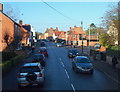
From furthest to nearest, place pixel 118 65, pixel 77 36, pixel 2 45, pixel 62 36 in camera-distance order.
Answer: pixel 62 36, pixel 77 36, pixel 2 45, pixel 118 65

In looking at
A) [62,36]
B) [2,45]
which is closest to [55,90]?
[2,45]

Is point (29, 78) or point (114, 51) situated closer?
point (29, 78)

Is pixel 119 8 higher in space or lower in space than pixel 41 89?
higher

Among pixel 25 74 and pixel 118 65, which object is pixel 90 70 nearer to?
pixel 118 65

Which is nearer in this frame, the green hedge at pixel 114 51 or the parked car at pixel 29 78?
the parked car at pixel 29 78

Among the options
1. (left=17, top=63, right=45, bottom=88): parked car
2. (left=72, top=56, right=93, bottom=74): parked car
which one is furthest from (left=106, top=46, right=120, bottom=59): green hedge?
(left=17, top=63, right=45, bottom=88): parked car

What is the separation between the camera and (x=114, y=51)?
2489 cm

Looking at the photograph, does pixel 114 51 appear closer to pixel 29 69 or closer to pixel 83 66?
pixel 83 66

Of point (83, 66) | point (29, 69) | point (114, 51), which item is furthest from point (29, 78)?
point (114, 51)

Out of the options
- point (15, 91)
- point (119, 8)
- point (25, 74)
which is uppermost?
point (119, 8)

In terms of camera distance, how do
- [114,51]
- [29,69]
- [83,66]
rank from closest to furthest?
[29,69], [83,66], [114,51]

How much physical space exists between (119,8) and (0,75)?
1580 cm

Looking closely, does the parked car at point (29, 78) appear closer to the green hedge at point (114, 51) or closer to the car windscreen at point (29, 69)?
the car windscreen at point (29, 69)

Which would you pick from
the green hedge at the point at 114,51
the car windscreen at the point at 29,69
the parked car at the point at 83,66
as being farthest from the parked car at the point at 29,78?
the green hedge at the point at 114,51
